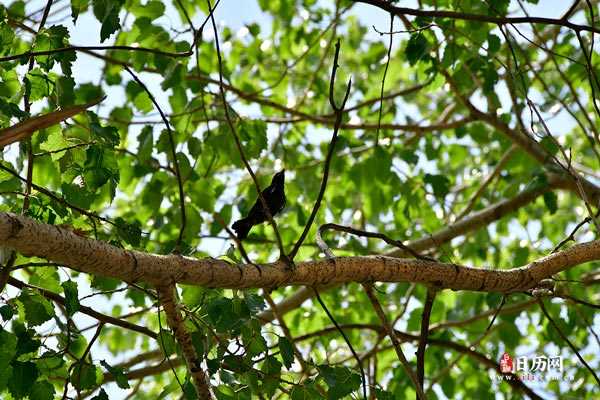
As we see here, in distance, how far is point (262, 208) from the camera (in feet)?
9.23

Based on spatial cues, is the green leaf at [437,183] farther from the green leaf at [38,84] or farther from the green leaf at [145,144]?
the green leaf at [38,84]

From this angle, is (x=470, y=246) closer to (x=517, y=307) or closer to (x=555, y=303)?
(x=555, y=303)

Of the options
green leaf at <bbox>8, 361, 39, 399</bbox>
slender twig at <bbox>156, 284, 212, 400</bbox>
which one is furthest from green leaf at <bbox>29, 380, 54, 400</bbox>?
slender twig at <bbox>156, 284, 212, 400</bbox>

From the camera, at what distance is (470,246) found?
19.9 feet

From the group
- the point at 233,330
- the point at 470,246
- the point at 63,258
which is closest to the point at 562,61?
the point at 470,246

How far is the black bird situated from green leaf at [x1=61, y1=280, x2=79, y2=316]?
0.64 meters

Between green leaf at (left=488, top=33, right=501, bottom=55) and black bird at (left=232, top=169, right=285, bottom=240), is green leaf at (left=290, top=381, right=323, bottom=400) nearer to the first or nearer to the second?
black bird at (left=232, top=169, right=285, bottom=240)

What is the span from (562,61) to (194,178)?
307cm

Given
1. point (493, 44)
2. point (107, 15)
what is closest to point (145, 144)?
point (107, 15)

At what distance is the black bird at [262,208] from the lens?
296 centimetres

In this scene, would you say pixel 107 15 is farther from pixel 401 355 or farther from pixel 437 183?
pixel 437 183

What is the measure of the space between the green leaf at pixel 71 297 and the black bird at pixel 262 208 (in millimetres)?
642

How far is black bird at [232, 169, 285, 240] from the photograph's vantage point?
2.96 meters

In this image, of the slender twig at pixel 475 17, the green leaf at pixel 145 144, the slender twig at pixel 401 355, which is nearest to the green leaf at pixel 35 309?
the slender twig at pixel 401 355
